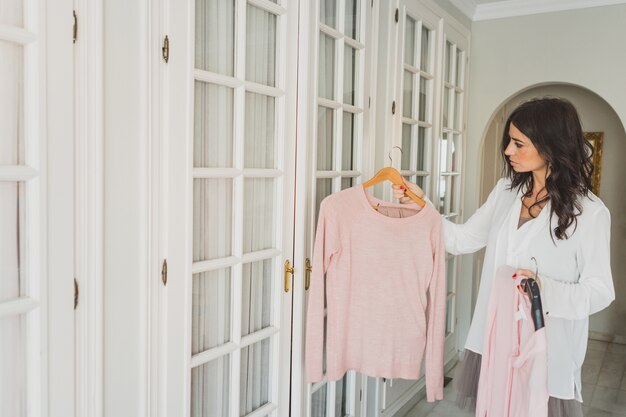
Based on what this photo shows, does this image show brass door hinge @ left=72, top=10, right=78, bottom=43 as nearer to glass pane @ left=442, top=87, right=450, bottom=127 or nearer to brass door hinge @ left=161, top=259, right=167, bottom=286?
brass door hinge @ left=161, top=259, right=167, bottom=286

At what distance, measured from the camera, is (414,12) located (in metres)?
3.26

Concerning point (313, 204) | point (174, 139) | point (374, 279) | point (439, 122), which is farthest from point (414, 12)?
point (174, 139)

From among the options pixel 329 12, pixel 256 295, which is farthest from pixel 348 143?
pixel 256 295

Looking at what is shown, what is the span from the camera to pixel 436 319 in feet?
7.38

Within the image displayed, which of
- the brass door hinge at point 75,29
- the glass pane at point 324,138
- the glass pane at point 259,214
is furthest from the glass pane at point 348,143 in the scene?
the brass door hinge at point 75,29

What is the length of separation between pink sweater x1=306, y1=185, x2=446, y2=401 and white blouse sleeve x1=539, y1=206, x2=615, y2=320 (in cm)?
47

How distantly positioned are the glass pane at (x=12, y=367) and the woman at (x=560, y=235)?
4.90ft

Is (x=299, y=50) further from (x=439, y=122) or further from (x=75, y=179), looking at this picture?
(x=439, y=122)

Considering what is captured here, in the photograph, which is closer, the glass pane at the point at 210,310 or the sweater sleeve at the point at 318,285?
the glass pane at the point at 210,310

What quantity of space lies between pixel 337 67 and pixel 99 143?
1.34m

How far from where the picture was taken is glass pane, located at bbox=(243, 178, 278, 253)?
2025 millimetres

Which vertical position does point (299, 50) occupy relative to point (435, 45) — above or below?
below

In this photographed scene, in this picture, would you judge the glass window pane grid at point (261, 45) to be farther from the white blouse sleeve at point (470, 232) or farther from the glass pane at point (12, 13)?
the white blouse sleeve at point (470, 232)

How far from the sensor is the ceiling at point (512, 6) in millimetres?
3896
